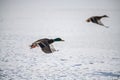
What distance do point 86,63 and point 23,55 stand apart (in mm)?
3159

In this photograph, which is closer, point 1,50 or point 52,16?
point 1,50

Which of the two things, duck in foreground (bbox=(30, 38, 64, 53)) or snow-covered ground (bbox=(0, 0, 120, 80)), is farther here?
snow-covered ground (bbox=(0, 0, 120, 80))

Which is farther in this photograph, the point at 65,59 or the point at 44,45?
the point at 65,59

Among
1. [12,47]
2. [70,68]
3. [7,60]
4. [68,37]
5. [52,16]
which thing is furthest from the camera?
[52,16]

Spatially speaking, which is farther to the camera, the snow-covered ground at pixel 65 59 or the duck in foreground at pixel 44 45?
the snow-covered ground at pixel 65 59

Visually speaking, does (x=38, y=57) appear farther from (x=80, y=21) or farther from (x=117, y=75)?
(x=80, y=21)

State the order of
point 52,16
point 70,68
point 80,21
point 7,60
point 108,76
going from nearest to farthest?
1. point 108,76
2. point 70,68
3. point 7,60
4. point 80,21
5. point 52,16

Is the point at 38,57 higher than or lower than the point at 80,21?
lower

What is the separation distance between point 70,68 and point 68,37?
5.78 meters

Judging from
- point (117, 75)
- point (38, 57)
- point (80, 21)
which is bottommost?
point (117, 75)

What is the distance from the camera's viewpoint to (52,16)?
1032 inches

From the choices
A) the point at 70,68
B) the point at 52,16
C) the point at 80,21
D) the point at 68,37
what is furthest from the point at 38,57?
the point at 52,16

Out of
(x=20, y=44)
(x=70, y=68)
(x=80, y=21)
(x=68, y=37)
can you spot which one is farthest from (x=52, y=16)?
(x=70, y=68)

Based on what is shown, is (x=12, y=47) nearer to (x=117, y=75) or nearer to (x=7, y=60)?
(x=7, y=60)
